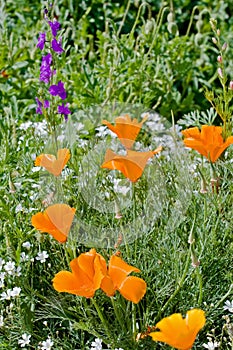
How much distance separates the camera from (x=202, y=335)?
2.13m

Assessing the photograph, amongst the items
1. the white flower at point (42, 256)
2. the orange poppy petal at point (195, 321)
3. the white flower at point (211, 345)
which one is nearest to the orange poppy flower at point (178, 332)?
the orange poppy petal at point (195, 321)

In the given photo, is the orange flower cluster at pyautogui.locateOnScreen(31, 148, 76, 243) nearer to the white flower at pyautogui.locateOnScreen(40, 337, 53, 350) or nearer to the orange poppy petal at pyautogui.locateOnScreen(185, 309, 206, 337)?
the white flower at pyautogui.locateOnScreen(40, 337, 53, 350)

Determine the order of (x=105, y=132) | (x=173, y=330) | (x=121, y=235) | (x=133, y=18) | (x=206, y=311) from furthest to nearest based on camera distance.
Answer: (x=133, y=18), (x=105, y=132), (x=121, y=235), (x=206, y=311), (x=173, y=330)

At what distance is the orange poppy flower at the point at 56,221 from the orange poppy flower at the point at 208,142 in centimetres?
37

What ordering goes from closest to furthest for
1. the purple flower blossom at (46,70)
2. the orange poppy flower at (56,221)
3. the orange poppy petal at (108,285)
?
the orange poppy petal at (108,285)
the orange poppy flower at (56,221)
the purple flower blossom at (46,70)

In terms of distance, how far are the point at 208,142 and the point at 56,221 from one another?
1.52 feet

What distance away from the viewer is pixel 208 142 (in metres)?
2.10

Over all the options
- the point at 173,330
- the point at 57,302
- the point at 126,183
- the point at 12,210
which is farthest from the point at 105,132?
the point at 173,330

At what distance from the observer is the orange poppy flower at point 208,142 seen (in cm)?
207

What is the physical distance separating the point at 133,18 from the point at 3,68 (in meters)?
A: 0.91

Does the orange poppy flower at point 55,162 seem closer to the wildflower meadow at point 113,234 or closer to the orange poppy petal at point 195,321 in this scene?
the wildflower meadow at point 113,234

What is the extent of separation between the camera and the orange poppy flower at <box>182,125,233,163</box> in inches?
81.4

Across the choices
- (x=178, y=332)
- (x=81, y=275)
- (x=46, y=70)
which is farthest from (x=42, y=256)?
(x=178, y=332)

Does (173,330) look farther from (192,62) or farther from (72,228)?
(192,62)
